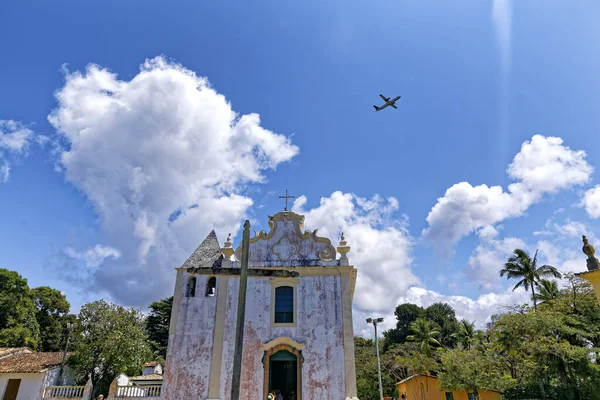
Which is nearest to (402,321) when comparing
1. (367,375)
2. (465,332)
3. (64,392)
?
(465,332)

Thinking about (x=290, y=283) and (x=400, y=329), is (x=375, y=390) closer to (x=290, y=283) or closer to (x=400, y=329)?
(x=400, y=329)

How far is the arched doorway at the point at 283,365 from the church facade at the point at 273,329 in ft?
0.13

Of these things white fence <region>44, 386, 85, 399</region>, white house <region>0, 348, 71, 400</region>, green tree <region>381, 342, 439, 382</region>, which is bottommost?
white fence <region>44, 386, 85, 399</region>

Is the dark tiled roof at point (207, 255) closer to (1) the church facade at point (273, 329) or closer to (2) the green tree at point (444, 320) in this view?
(1) the church facade at point (273, 329)

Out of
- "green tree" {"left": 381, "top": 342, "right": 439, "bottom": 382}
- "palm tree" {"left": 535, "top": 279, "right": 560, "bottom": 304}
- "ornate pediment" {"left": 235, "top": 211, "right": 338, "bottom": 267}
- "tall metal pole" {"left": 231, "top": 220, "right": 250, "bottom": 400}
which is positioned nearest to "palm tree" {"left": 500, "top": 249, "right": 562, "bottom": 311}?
"palm tree" {"left": 535, "top": 279, "right": 560, "bottom": 304}

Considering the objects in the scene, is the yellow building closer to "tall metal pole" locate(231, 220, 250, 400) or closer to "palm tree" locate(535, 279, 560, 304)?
"palm tree" locate(535, 279, 560, 304)

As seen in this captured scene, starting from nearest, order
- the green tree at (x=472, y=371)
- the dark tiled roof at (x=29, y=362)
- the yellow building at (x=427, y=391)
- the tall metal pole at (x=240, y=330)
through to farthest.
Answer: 1. the tall metal pole at (x=240, y=330)
2. the green tree at (x=472, y=371)
3. the dark tiled roof at (x=29, y=362)
4. the yellow building at (x=427, y=391)

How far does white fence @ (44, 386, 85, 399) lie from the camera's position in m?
19.3

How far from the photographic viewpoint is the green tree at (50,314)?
132 feet

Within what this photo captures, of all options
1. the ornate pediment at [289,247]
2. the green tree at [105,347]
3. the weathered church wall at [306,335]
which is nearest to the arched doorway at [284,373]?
the weathered church wall at [306,335]

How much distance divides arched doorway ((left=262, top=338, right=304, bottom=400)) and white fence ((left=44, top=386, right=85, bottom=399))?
989 cm

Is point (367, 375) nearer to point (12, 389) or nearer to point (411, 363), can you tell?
point (411, 363)

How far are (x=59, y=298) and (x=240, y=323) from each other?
45610mm

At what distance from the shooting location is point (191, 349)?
57.0ft
